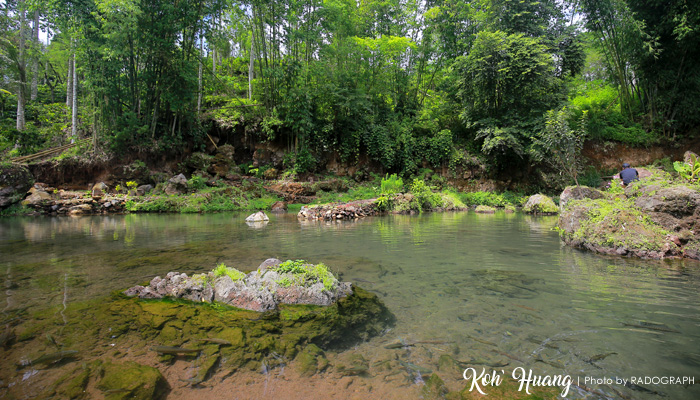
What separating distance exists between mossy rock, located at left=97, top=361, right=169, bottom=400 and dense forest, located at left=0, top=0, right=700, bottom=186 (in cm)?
1673

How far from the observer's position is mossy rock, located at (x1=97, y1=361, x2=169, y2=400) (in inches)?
68.5

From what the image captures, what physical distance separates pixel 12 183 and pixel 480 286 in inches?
824

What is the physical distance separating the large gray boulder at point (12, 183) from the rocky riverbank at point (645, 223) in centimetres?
2215

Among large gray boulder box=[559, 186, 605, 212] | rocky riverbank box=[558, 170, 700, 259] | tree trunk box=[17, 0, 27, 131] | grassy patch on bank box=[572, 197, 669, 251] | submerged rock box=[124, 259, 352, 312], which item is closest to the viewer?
submerged rock box=[124, 259, 352, 312]

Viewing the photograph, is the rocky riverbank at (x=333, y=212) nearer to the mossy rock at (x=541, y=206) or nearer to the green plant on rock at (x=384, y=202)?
the green plant on rock at (x=384, y=202)

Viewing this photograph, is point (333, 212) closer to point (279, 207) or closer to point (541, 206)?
point (279, 207)

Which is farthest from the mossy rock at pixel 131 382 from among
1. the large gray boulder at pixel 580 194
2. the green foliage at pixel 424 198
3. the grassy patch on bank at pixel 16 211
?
the grassy patch on bank at pixel 16 211

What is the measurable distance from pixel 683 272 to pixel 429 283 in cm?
356

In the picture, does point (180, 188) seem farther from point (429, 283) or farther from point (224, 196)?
point (429, 283)

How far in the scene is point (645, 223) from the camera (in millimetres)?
5297

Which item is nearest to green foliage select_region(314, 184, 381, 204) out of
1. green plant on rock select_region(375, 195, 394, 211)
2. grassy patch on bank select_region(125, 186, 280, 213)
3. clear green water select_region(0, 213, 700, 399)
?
green plant on rock select_region(375, 195, 394, 211)

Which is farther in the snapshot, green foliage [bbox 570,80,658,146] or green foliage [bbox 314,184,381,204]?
green foliage [bbox 570,80,658,146]

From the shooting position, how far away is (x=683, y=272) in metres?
4.00

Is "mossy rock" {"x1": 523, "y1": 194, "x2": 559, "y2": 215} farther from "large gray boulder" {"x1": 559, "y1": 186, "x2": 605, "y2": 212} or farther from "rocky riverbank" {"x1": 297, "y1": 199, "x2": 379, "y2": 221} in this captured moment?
"rocky riverbank" {"x1": 297, "y1": 199, "x2": 379, "y2": 221}
